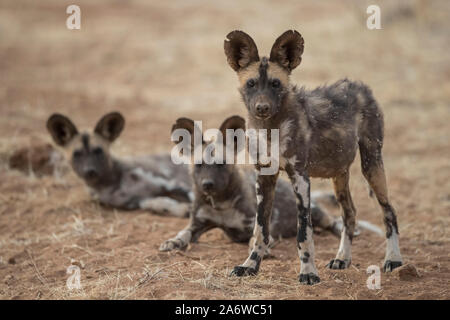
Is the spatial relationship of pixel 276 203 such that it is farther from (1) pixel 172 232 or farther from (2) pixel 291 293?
(2) pixel 291 293

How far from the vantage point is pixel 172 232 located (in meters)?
6.45

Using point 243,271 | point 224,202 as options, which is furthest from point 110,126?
point 243,271

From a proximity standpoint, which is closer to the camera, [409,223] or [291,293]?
[291,293]

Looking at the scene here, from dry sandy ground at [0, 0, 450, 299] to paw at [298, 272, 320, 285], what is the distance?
0.08m

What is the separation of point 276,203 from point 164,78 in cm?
953

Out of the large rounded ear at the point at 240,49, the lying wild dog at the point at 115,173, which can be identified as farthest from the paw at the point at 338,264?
the lying wild dog at the point at 115,173

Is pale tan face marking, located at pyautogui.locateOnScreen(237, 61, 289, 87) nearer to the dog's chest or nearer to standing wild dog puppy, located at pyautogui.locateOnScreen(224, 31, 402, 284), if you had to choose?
standing wild dog puppy, located at pyautogui.locateOnScreen(224, 31, 402, 284)

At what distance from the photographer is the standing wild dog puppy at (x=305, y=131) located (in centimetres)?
435

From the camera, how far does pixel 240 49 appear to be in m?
4.52

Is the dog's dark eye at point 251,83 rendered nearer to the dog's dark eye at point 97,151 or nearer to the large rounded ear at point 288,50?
the large rounded ear at point 288,50

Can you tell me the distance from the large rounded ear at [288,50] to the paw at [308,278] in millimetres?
1467

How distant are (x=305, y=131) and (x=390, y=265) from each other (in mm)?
1345

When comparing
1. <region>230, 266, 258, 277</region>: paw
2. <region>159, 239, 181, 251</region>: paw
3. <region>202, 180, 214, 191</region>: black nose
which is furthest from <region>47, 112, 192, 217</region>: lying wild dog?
<region>230, 266, 258, 277</region>: paw

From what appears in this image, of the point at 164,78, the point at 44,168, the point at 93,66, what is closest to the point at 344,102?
the point at 44,168
